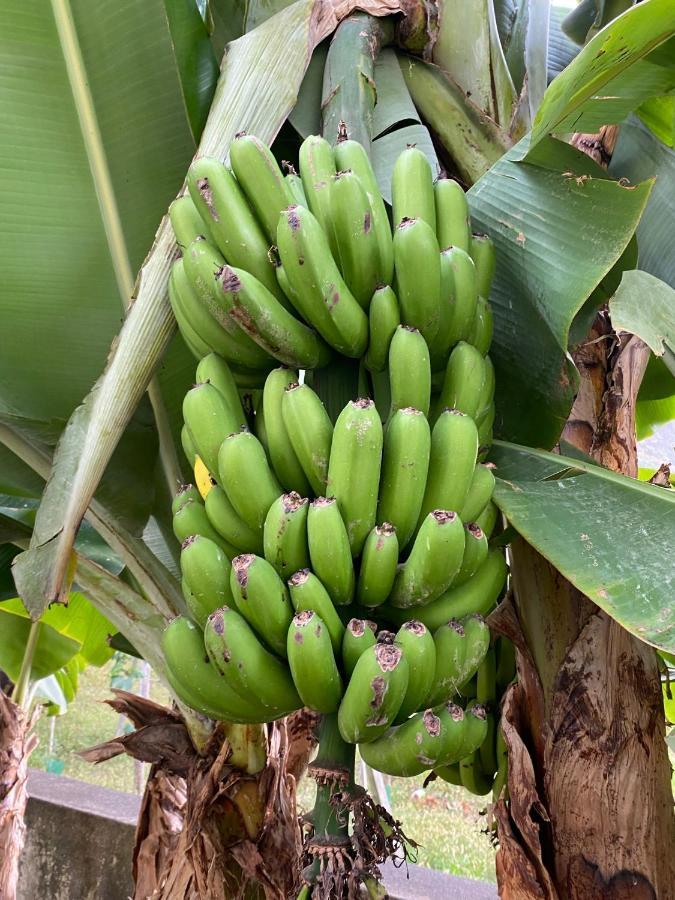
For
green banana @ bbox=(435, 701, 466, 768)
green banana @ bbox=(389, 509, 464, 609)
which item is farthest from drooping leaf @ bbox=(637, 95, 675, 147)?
green banana @ bbox=(435, 701, 466, 768)

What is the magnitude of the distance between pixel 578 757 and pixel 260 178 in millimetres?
772

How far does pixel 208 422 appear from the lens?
0.75 metres

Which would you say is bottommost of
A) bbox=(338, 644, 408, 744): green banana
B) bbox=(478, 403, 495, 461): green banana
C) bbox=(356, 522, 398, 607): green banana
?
bbox=(338, 644, 408, 744): green banana

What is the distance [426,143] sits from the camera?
986 mm

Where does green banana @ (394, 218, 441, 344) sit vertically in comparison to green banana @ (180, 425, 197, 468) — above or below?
above

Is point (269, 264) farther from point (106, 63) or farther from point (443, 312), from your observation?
point (106, 63)

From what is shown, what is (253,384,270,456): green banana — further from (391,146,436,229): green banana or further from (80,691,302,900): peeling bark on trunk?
(80,691,302,900): peeling bark on trunk

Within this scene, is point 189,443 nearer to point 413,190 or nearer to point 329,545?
point 329,545

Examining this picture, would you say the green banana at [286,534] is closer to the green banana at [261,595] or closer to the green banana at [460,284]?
the green banana at [261,595]

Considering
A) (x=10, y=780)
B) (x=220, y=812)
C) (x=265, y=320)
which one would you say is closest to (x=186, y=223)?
(x=265, y=320)

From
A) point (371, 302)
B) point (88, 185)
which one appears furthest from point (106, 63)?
point (371, 302)

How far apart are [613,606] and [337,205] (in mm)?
477

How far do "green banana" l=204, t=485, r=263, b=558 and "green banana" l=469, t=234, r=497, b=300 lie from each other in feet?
1.25

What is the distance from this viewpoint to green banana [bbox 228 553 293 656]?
653mm
